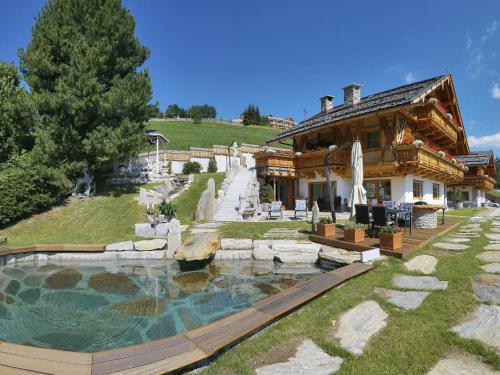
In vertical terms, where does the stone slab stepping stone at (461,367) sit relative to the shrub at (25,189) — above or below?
below

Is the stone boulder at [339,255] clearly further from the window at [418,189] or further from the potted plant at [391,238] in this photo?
the window at [418,189]

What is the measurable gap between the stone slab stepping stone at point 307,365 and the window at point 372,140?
59.4 feet

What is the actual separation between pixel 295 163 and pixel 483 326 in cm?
1933

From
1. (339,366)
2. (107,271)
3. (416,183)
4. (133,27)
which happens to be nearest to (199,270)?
(107,271)

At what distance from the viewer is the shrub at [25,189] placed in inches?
535

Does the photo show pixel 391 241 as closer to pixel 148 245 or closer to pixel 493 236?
pixel 493 236

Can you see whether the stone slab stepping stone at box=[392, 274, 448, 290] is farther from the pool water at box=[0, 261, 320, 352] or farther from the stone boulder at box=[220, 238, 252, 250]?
the stone boulder at box=[220, 238, 252, 250]

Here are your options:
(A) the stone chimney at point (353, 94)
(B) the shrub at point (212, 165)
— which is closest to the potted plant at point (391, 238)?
(A) the stone chimney at point (353, 94)

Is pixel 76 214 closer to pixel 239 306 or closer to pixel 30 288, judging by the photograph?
pixel 30 288

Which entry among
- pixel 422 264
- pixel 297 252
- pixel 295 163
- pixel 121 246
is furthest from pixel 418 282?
pixel 295 163

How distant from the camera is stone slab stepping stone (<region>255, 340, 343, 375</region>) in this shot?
2932 millimetres

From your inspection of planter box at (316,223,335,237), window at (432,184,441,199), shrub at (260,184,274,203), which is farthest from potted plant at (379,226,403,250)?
window at (432,184,441,199)

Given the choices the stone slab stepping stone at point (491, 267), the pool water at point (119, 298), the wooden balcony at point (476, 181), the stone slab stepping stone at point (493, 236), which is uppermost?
the wooden balcony at point (476, 181)

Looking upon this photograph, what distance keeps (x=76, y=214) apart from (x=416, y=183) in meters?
22.1
